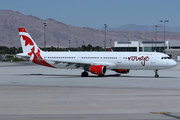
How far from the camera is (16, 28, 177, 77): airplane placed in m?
42.0

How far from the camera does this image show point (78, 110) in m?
17.1

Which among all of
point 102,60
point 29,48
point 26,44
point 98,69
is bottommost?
point 98,69

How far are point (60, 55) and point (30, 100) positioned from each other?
2659 centimetres

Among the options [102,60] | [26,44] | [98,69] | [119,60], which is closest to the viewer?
[98,69]

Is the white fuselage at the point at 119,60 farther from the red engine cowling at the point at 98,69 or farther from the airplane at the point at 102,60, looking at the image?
the red engine cowling at the point at 98,69

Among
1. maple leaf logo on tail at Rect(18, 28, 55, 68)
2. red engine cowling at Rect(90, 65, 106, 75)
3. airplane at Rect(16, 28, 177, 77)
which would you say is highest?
maple leaf logo on tail at Rect(18, 28, 55, 68)

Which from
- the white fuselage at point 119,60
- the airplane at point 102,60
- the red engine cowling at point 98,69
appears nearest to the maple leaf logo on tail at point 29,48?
the airplane at point 102,60

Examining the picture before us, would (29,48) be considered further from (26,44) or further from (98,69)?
(98,69)

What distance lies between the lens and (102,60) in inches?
1736

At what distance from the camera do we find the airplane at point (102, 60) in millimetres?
42031

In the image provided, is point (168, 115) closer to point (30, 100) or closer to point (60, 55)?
point (30, 100)

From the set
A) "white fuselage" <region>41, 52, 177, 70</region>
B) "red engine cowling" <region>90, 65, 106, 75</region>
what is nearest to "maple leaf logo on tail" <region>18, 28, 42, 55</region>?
"white fuselage" <region>41, 52, 177, 70</region>

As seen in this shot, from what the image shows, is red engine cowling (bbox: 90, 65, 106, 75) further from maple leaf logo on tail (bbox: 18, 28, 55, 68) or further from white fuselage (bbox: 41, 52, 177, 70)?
maple leaf logo on tail (bbox: 18, 28, 55, 68)

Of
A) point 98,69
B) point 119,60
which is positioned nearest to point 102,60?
point 119,60
